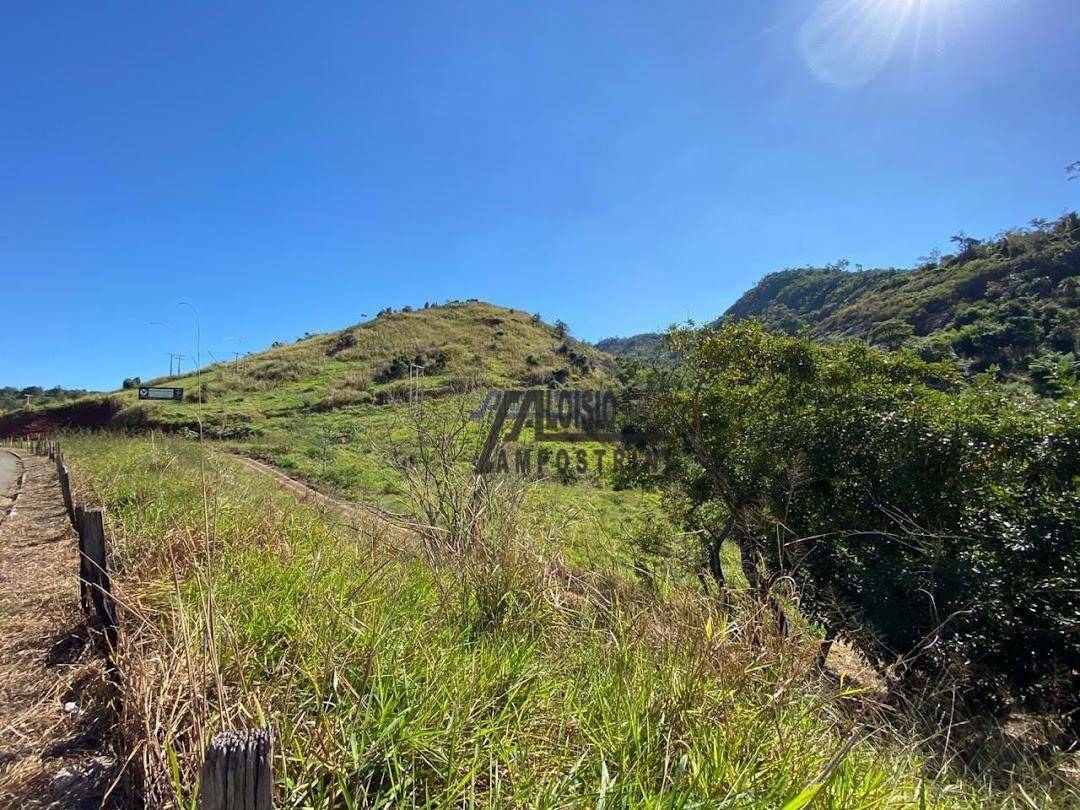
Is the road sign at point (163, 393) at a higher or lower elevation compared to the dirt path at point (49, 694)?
higher

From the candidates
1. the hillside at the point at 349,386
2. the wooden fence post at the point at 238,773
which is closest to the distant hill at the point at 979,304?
the hillside at the point at 349,386

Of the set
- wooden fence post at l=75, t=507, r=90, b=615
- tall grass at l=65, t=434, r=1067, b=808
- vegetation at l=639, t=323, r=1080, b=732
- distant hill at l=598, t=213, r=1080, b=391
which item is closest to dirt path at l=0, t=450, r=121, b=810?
wooden fence post at l=75, t=507, r=90, b=615

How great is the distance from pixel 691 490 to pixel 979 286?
198 ft

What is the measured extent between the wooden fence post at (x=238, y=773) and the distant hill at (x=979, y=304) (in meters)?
19.3

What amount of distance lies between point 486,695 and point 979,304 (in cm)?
5710

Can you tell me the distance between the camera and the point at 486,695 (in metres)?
1.94

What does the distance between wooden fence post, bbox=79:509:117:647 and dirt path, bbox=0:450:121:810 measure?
178mm

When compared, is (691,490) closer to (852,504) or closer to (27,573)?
(852,504)

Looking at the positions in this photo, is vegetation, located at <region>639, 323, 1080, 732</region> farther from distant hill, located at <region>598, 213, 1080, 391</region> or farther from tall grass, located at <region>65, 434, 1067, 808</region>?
distant hill, located at <region>598, 213, 1080, 391</region>

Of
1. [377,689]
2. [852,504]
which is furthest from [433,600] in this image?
[852,504]

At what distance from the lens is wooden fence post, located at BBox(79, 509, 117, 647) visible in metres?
2.33

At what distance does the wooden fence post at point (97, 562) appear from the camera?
2.33m

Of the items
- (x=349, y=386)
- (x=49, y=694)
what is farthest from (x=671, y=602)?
(x=349, y=386)

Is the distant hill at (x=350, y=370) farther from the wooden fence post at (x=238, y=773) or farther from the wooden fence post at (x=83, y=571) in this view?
the wooden fence post at (x=238, y=773)
